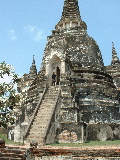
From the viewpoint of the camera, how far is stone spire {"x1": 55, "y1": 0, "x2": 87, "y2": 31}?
2450 centimetres

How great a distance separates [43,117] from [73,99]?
2.49m

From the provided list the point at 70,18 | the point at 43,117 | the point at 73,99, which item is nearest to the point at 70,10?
the point at 70,18

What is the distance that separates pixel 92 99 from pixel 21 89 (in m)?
10.9

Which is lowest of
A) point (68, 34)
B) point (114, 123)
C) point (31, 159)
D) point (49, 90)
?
point (31, 159)

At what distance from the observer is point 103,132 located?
13742 millimetres

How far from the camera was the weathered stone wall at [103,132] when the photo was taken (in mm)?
13609

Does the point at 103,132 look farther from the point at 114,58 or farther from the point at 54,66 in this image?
the point at 114,58

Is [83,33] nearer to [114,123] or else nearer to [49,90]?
[49,90]

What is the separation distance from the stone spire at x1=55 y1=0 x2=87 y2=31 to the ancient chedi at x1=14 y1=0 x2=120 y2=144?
151 inches

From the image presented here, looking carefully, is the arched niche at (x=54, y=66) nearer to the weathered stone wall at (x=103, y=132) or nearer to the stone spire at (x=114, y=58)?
the weathered stone wall at (x=103, y=132)

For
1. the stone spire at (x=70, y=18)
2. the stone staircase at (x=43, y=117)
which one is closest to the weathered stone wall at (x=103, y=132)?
the stone staircase at (x=43, y=117)

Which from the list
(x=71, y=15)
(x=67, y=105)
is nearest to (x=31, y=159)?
(x=67, y=105)

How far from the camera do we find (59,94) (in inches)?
566

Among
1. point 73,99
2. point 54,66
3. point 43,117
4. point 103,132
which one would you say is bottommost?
point 103,132
